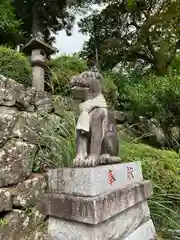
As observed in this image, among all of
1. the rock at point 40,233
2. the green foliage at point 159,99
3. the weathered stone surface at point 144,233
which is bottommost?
the rock at point 40,233

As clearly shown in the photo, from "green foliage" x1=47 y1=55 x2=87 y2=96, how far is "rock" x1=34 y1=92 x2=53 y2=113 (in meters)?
0.45

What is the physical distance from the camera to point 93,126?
1.49 meters

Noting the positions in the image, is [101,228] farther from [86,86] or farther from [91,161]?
[86,86]

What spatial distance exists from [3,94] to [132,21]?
252 inches

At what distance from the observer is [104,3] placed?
754 centimetres

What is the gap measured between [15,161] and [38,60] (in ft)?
5.74

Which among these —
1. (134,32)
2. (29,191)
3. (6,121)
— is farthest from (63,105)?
(134,32)

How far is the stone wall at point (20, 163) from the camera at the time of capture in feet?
6.21

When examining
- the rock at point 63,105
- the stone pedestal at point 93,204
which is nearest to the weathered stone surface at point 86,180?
the stone pedestal at point 93,204

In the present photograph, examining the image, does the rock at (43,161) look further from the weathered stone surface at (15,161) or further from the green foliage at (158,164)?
the green foliage at (158,164)

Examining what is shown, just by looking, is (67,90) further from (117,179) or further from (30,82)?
(117,179)

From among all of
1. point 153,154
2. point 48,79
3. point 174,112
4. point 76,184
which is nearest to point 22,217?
point 76,184

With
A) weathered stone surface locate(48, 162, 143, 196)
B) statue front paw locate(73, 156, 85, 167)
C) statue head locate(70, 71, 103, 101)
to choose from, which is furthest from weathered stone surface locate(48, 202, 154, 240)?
statue head locate(70, 71, 103, 101)

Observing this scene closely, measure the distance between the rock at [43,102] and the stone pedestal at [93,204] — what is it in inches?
59.6
